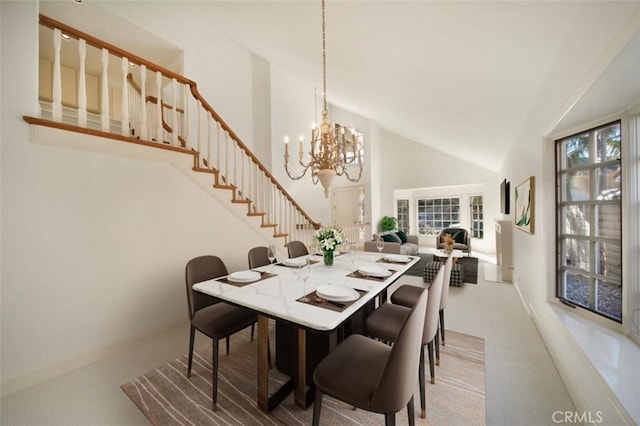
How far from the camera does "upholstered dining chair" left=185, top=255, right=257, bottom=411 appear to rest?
1688 millimetres

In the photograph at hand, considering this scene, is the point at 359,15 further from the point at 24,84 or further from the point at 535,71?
the point at 24,84

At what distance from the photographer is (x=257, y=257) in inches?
99.5

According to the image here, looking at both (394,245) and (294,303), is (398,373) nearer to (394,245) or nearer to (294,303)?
(294,303)

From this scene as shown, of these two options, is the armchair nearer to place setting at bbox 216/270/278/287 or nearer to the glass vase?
the glass vase

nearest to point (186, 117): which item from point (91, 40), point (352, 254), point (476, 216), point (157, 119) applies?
point (157, 119)

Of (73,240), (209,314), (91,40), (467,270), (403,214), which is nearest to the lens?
(209,314)

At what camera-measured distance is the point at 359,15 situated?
207cm

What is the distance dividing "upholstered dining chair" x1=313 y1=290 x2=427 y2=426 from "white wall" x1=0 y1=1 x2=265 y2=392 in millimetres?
2151

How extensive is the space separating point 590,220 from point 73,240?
13.9 feet

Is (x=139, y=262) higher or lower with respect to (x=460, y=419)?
higher

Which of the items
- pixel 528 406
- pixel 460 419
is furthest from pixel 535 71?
pixel 460 419

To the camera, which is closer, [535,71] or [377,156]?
Answer: [535,71]

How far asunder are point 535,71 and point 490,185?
19.6 ft

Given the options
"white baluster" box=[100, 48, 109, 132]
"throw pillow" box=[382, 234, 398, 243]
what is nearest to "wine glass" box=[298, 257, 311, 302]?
"white baluster" box=[100, 48, 109, 132]
